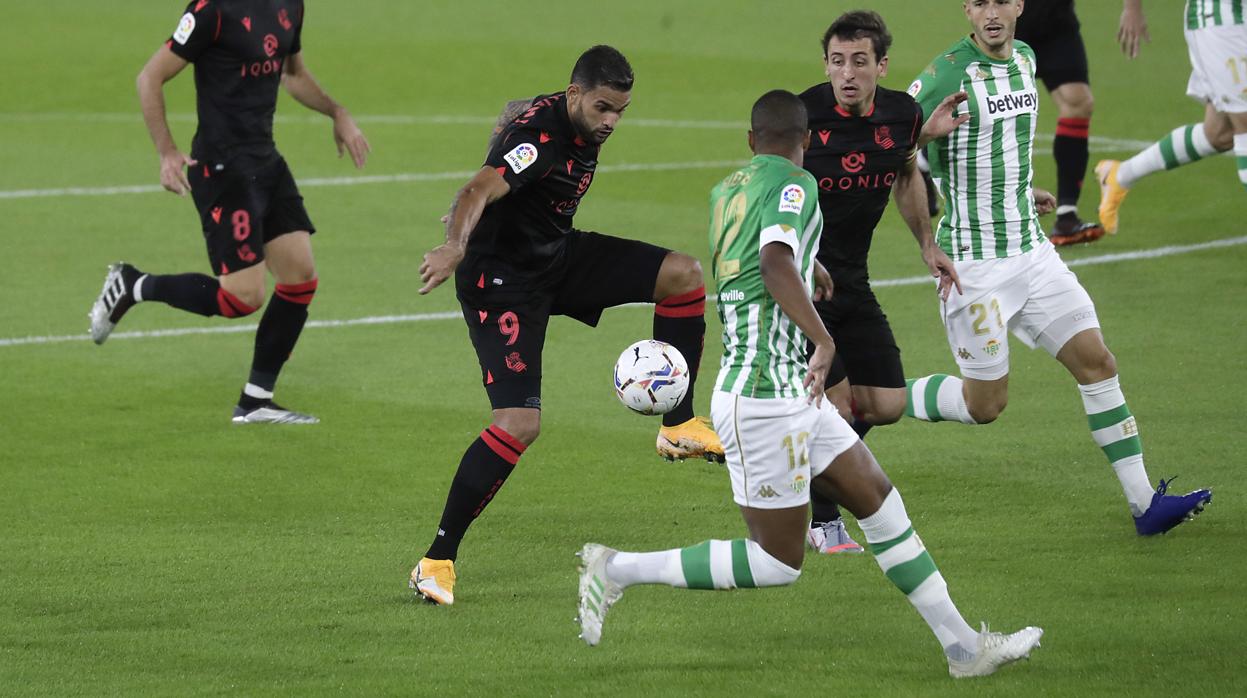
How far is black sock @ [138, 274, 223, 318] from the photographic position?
30.4 ft

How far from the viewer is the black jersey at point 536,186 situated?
21.4ft

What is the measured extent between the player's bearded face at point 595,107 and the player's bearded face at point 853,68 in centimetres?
80

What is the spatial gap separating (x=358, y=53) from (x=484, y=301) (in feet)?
66.2

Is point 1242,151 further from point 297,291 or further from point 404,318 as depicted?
point 297,291

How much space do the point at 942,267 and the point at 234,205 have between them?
390cm

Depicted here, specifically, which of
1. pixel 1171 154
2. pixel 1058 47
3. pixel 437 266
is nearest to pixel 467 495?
pixel 437 266

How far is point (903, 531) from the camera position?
5.51 m

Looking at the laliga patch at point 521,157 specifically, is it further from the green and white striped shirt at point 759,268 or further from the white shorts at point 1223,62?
the white shorts at point 1223,62

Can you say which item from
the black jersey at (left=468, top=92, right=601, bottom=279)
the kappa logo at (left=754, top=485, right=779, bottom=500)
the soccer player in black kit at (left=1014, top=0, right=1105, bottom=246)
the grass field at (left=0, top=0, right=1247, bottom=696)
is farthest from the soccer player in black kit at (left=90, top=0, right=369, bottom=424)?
the soccer player in black kit at (left=1014, top=0, right=1105, bottom=246)

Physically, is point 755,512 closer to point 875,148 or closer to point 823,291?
point 823,291

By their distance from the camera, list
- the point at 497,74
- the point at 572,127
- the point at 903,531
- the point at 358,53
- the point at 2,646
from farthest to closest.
→ the point at 358,53, the point at 497,74, the point at 572,127, the point at 2,646, the point at 903,531

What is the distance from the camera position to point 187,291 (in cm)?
930

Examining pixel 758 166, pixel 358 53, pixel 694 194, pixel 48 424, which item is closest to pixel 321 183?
pixel 694 194

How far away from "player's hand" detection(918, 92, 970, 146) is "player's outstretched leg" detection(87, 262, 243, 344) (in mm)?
3952
